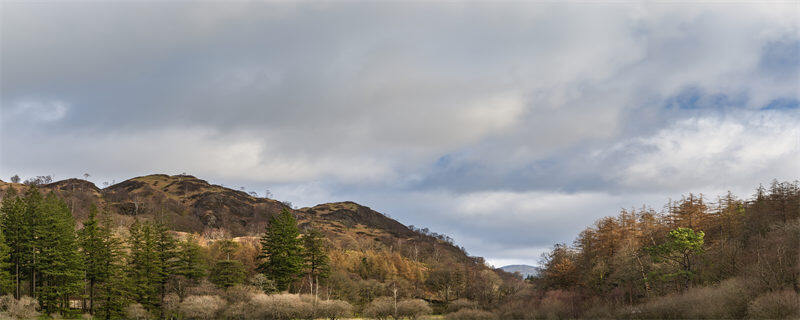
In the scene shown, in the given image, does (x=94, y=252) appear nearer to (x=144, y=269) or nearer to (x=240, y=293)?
(x=144, y=269)

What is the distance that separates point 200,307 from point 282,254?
72.3 ft

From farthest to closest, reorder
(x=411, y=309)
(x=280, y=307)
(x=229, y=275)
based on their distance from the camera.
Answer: (x=411, y=309)
(x=229, y=275)
(x=280, y=307)

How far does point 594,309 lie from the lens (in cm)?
8419

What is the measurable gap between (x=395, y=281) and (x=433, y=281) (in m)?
14.0

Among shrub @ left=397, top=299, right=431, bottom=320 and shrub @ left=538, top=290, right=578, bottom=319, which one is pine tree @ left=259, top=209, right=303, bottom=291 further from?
shrub @ left=538, top=290, right=578, bottom=319

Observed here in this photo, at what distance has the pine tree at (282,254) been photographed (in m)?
98.4

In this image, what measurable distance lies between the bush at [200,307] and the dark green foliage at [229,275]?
12.1 meters

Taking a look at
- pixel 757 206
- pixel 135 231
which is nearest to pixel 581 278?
pixel 757 206

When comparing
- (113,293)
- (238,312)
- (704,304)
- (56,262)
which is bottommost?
(238,312)

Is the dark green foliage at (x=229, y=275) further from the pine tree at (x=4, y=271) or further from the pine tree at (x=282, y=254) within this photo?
the pine tree at (x=4, y=271)

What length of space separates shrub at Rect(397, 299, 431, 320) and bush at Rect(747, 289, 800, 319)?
2405 inches

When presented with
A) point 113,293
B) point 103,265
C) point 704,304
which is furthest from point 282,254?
point 704,304

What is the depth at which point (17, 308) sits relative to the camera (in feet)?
219

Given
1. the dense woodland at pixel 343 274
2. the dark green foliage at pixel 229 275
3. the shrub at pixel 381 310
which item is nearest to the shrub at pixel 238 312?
the dense woodland at pixel 343 274
